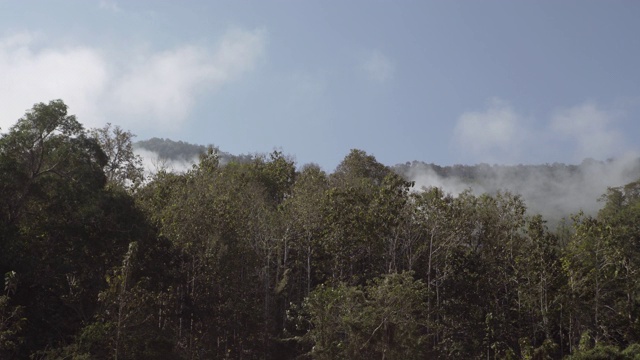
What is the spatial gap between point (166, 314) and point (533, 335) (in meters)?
15.0

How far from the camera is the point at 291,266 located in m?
31.1

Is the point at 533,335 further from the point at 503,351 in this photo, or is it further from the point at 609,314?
the point at 609,314

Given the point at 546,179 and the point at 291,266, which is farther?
the point at 546,179

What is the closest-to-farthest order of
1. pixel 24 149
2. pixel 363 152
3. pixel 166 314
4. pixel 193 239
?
pixel 24 149, pixel 166 314, pixel 193 239, pixel 363 152

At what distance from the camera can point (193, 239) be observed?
26453 mm

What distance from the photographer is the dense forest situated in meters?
20.8

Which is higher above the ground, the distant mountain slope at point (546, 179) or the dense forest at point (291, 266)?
the distant mountain slope at point (546, 179)

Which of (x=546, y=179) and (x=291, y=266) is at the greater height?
(x=546, y=179)

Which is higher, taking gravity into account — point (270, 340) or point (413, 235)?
point (413, 235)

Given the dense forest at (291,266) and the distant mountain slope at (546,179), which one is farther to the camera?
the distant mountain slope at (546,179)

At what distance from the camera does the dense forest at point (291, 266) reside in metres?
20.8

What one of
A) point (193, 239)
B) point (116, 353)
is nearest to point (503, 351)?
point (193, 239)

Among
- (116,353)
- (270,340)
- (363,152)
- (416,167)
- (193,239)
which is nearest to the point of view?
(116,353)

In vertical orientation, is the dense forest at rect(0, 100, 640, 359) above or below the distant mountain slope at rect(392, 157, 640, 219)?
below
